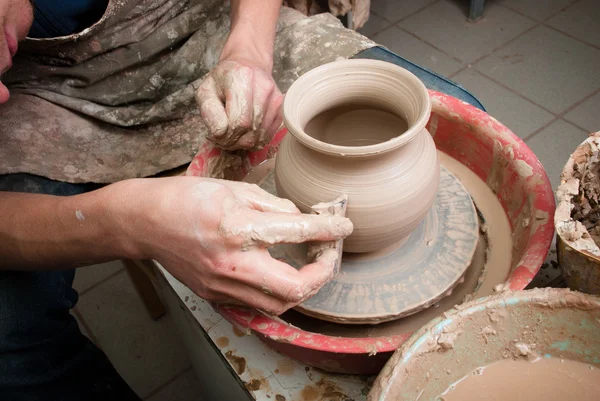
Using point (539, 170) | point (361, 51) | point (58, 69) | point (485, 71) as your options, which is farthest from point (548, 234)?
point (485, 71)

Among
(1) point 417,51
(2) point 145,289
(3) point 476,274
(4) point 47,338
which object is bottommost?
(2) point 145,289

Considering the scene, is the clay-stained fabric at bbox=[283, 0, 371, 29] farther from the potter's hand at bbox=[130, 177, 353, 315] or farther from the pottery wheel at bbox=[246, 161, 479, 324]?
the potter's hand at bbox=[130, 177, 353, 315]

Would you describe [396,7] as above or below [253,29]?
below

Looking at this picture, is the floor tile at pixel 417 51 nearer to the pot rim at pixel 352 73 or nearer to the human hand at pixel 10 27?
the pot rim at pixel 352 73

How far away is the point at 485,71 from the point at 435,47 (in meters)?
0.37

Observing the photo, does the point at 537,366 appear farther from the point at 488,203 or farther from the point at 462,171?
the point at 462,171

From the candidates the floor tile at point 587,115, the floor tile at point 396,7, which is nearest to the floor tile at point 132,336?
the floor tile at point 587,115

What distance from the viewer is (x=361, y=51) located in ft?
5.17

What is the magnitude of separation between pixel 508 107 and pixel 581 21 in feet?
2.97

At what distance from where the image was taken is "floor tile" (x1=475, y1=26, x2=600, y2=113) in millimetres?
2729

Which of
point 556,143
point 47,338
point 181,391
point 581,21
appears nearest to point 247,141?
point 47,338

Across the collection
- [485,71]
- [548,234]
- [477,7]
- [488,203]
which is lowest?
[485,71]

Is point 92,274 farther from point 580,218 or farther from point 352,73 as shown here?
point 580,218

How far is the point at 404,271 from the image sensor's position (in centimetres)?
112
